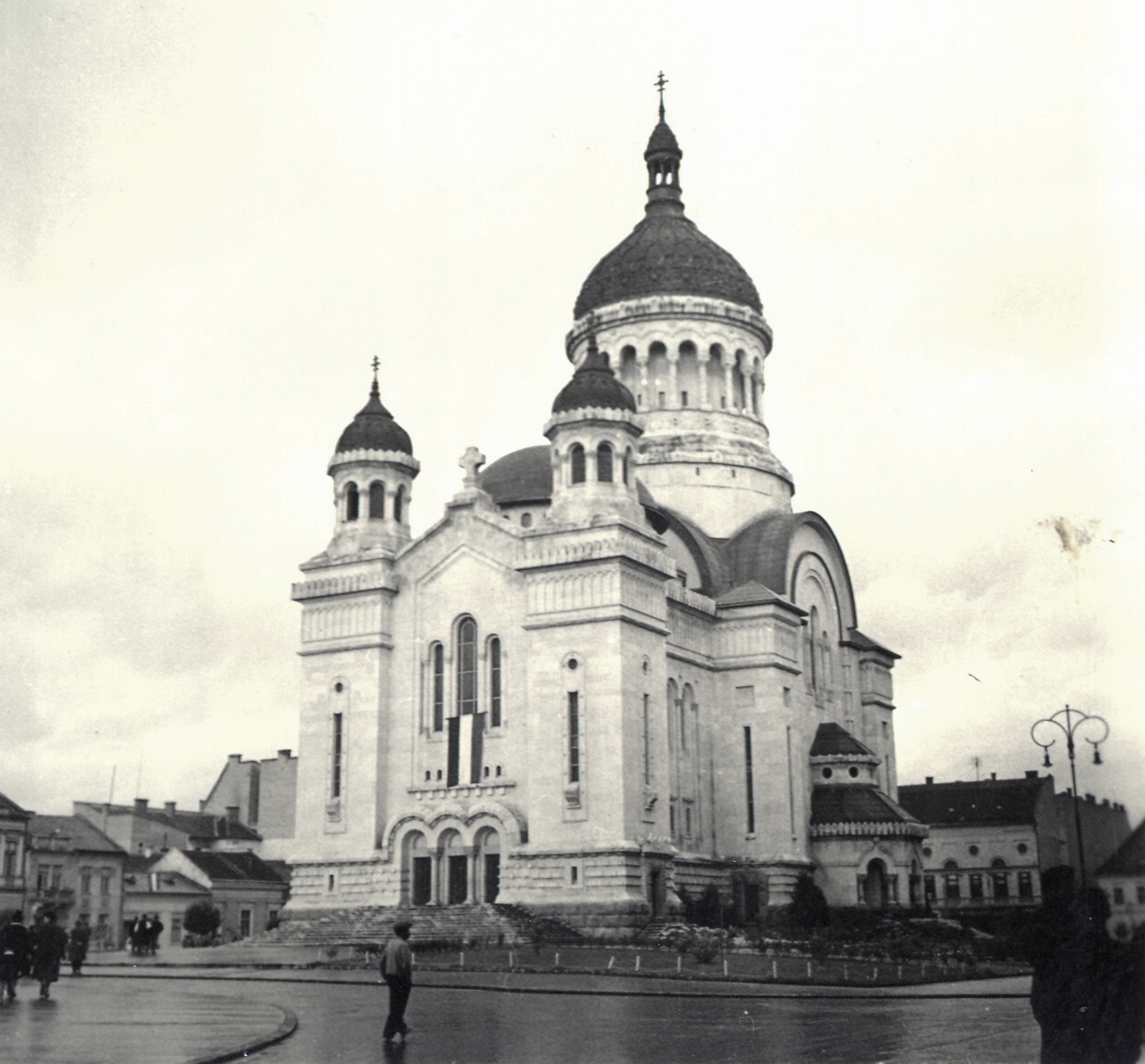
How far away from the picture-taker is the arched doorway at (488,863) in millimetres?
45625

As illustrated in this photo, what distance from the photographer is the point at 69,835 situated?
6078cm

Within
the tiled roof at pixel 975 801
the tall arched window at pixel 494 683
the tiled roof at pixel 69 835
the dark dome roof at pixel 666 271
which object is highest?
the dark dome roof at pixel 666 271

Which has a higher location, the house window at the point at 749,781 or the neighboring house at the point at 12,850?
the house window at the point at 749,781

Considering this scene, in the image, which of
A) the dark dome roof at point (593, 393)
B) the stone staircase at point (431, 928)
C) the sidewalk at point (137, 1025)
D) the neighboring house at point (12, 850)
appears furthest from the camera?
the dark dome roof at point (593, 393)

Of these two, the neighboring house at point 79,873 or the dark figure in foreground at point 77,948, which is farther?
the neighboring house at point 79,873

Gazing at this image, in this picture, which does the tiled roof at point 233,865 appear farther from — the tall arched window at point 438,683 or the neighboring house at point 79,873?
the tall arched window at point 438,683

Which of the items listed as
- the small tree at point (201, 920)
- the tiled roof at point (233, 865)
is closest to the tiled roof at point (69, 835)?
the small tree at point (201, 920)

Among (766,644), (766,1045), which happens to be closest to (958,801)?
(766,644)

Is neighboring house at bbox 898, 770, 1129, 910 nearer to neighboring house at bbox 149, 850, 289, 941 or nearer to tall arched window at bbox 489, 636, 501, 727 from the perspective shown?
neighboring house at bbox 149, 850, 289, 941

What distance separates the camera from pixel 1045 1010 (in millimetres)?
9422

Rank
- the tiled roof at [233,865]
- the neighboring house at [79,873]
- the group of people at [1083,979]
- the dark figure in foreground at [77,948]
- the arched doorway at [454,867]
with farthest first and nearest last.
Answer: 1. the tiled roof at [233,865]
2. the neighboring house at [79,873]
3. the arched doorway at [454,867]
4. the dark figure in foreground at [77,948]
5. the group of people at [1083,979]

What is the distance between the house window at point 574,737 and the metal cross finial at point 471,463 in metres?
8.84

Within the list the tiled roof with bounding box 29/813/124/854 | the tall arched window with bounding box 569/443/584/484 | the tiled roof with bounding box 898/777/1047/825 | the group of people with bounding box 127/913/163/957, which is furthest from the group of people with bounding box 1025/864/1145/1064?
the tiled roof with bounding box 898/777/1047/825

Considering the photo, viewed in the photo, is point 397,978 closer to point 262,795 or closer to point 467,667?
point 467,667
